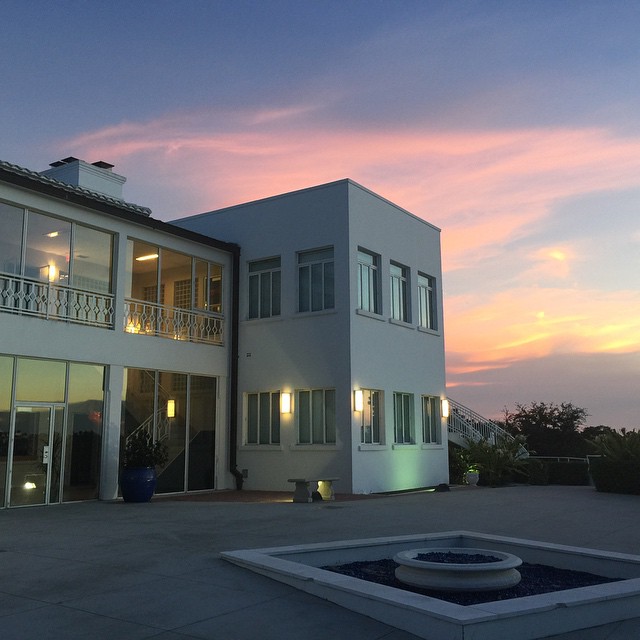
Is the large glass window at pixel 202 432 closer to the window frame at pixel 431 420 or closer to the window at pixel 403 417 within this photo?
the window at pixel 403 417

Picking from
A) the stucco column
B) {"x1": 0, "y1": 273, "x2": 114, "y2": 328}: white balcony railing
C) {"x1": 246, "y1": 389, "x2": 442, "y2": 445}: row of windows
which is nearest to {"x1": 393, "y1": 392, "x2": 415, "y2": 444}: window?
{"x1": 246, "y1": 389, "x2": 442, "y2": 445}: row of windows

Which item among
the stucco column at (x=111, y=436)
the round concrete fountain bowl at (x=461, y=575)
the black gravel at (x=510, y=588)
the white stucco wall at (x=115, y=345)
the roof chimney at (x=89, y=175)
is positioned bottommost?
the black gravel at (x=510, y=588)

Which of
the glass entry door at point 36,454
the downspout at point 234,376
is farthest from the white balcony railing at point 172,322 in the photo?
the glass entry door at point 36,454

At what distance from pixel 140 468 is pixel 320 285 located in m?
6.38

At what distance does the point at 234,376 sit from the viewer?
61.0 feet

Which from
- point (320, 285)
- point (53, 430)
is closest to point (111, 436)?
point (53, 430)

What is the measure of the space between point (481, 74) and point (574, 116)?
229 cm

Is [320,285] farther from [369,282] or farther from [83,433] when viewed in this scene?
[83,433]

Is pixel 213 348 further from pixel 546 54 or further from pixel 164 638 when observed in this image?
pixel 164 638

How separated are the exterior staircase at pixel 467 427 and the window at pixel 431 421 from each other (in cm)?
125

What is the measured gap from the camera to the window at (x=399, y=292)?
19.3m

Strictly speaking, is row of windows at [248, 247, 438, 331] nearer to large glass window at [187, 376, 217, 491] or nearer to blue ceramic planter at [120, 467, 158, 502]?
large glass window at [187, 376, 217, 491]

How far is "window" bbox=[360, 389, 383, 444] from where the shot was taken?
1744cm

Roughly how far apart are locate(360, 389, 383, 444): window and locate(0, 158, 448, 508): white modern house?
0.18 feet
